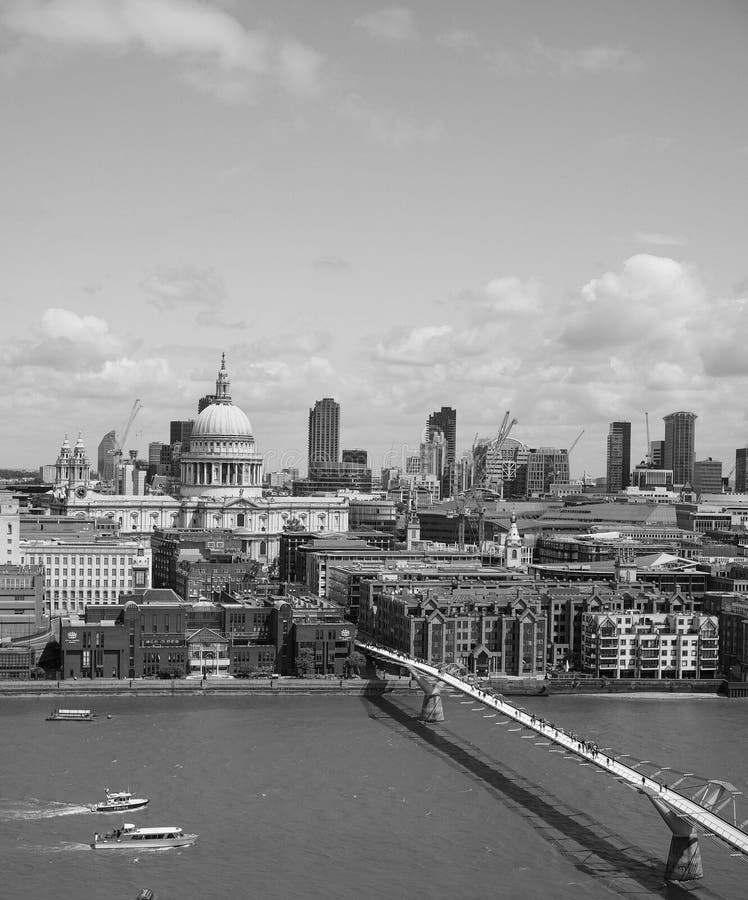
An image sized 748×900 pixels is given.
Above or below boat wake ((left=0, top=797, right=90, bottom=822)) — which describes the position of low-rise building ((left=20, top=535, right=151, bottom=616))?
above

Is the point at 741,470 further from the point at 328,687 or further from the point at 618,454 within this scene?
the point at 328,687

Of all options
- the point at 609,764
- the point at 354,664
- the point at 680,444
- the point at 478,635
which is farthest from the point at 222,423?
the point at 680,444

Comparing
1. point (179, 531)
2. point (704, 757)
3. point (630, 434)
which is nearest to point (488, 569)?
point (179, 531)

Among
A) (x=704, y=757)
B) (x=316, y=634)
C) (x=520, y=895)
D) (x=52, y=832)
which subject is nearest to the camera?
(x=520, y=895)

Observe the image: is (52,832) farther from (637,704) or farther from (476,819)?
(637,704)

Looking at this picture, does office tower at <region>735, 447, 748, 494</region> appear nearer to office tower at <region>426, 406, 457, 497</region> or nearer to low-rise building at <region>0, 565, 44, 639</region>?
office tower at <region>426, 406, 457, 497</region>

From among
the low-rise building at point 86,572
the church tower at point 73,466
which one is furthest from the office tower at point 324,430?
the low-rise building at point 86,572

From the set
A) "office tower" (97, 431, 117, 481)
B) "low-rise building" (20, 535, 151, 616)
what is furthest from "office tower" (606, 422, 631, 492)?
"low-rise building" (20, 535, 151, 616)
